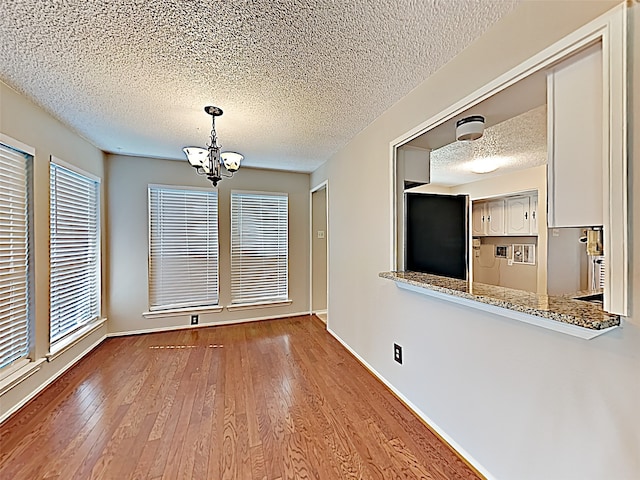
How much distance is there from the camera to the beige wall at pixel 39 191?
2043 mm

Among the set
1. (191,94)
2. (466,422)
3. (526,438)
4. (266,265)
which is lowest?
(466,422)

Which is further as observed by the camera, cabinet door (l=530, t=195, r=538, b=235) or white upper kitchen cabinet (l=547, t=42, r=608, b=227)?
cabinet door (l=530, t=195, r=538, b=235)

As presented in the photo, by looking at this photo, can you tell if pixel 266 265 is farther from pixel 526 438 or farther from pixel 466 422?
pixel 526 438

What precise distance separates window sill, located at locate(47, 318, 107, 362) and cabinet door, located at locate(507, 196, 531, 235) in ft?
19.3

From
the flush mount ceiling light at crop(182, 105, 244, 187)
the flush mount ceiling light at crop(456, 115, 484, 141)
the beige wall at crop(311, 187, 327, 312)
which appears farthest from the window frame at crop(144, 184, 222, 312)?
the flush mount ceiling light at crop(456, 115, 484, 141)

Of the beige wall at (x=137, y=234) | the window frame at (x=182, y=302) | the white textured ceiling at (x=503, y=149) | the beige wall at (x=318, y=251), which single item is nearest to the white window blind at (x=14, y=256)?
the beige wall at (x=137, y=234)

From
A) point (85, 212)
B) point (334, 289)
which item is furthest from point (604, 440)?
point (85, 212)

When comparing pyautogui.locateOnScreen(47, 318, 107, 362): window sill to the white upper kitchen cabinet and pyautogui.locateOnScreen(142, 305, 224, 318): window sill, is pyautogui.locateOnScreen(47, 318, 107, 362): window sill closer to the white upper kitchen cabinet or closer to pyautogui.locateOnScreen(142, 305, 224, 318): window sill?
pyautogui.locateOnScreen(142, 305, 224, 318): window sill

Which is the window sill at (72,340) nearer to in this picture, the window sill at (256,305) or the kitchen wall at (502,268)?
the window sill at (256,305)

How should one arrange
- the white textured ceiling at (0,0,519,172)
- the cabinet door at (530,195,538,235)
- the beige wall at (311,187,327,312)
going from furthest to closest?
the beige wall at (311,187,327,312) → the cabinet door at (530,195,538,235) → the white textured ceiling at (0,0,519,172)

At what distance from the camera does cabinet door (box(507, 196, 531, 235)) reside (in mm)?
4332

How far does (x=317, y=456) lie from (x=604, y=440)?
52.0 inches

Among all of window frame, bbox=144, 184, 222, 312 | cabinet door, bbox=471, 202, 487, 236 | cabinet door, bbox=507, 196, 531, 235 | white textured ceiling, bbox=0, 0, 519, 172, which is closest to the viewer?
white textured ceiling, bbox=0, 0, 519, 172

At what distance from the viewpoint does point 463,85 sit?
5.34 feet
